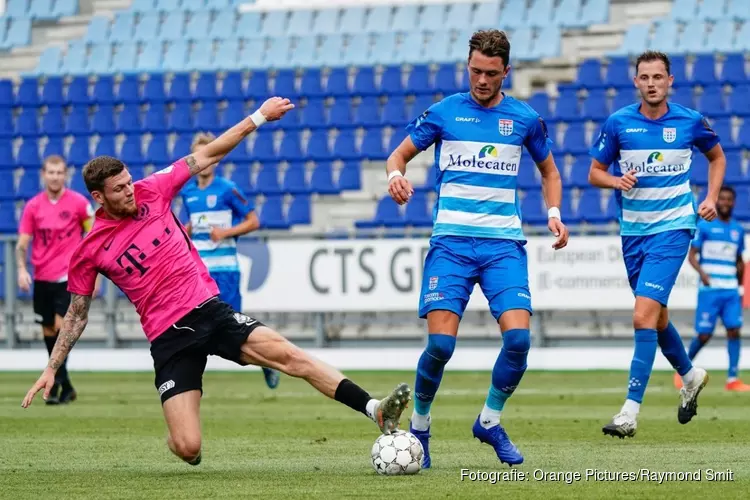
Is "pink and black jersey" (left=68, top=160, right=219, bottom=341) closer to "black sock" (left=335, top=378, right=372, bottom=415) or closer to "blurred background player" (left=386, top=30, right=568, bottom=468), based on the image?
"black sock" (left=335, top=378, right=372, bottom=415)

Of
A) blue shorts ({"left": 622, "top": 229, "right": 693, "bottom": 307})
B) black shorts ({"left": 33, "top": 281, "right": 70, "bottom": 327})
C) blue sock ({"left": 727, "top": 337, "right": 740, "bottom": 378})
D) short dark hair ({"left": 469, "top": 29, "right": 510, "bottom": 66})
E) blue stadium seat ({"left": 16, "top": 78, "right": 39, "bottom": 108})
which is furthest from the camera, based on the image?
blue stadium seat ({"left": 16, "top": 78, "right": 39, "bottom": 108})

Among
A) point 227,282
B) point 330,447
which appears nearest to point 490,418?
point 330,447

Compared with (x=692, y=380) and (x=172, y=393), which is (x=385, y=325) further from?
(x=172, y=393)

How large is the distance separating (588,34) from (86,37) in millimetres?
10709

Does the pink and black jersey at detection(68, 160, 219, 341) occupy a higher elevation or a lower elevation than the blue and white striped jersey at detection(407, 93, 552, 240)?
lower

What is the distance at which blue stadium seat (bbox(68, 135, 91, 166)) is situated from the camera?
25.8 metres

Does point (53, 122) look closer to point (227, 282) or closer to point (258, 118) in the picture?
point (227, 282)

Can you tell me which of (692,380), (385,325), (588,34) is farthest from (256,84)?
(692,380)

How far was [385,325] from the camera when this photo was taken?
A: 19.5 meters

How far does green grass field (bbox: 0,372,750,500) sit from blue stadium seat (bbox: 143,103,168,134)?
39.1 feet

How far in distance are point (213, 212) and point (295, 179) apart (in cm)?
1074

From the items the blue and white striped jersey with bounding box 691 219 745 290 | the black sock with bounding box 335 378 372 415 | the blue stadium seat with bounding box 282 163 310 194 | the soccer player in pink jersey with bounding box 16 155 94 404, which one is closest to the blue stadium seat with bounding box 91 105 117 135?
the blue stadium seat with bounding box 282 163 310 194

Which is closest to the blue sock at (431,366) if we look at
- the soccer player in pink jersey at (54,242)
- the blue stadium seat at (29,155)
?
the soccer player in pink jersey at (54,242)

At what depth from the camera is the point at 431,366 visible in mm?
7566
